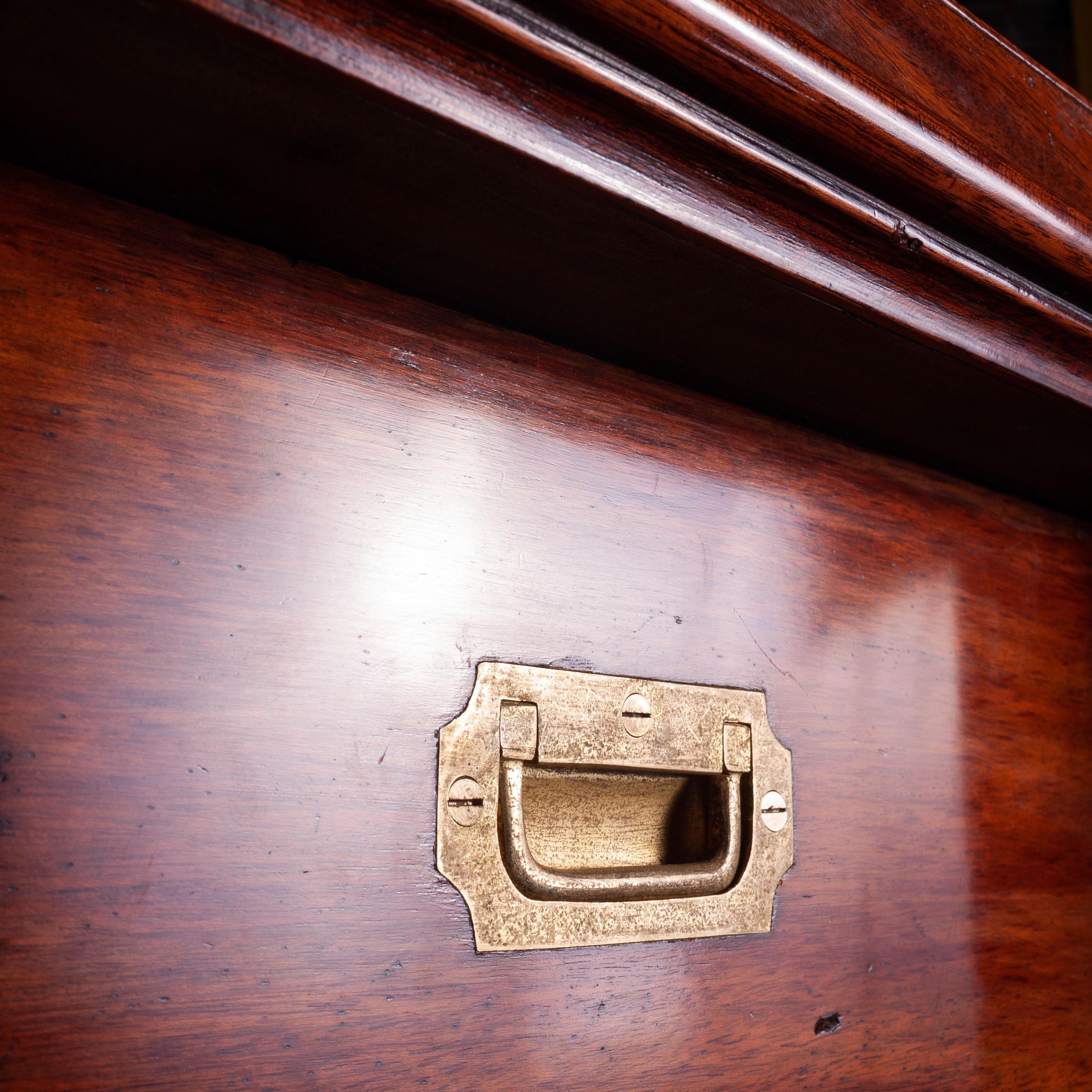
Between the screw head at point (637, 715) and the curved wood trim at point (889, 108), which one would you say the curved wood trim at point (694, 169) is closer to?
the curved wood trim at point (889, 108)

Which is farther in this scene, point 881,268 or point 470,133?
point 881,268

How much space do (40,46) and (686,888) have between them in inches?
21.7

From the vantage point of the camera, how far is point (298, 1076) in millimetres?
439

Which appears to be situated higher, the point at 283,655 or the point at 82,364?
the point at 82,364

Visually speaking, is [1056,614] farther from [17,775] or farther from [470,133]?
[17,775]

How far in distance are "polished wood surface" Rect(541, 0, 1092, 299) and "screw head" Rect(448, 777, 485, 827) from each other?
1.27 ft

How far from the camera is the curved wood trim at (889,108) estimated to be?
42 cm

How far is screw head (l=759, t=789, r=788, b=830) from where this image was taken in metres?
0.62

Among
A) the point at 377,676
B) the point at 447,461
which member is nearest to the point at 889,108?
the point at 447,461

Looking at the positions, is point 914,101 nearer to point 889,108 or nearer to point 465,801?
point 889,108

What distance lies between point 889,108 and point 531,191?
21 centimetres

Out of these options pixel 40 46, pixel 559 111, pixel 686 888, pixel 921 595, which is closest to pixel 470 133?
pixel 559 111

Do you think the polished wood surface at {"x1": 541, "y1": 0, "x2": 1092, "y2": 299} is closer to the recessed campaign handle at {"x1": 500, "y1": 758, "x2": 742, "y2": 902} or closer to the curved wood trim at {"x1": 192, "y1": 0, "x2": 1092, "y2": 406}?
the curved wood trim at {"x1": 192, "y1": 0, "x2": 1092, "y2": 406}

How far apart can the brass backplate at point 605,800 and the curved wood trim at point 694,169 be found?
0.28 m
